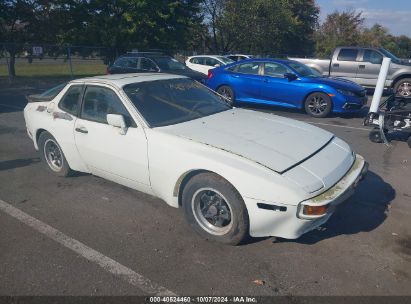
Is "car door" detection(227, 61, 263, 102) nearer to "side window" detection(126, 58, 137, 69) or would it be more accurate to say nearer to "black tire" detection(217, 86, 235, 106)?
"black tire" detection(217, 86, 235, 106)

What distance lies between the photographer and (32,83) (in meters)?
17.4

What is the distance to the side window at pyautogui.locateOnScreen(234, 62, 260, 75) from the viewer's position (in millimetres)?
10127

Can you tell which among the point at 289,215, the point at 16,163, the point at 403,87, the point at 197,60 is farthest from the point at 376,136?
the point at 197,60

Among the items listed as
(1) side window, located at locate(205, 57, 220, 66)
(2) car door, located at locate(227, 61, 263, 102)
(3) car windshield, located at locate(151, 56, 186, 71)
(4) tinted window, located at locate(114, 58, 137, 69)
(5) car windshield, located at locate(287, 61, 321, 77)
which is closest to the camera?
(5) car windshield, located at locate(287, 61, 321, 77)

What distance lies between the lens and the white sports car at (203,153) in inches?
120

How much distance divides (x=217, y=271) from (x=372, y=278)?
125 cm

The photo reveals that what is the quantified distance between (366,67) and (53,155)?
38.4 feet

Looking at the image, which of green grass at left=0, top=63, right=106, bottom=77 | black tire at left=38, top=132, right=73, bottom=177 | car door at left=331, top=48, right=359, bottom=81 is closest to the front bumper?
black tire at left=38, top=132, right=73, bottom=177

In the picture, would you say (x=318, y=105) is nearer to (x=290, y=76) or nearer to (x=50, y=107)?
(x=290, y=76)

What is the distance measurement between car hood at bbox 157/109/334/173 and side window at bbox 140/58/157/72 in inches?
363

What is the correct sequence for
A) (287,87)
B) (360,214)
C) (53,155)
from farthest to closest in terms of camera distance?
(287,87) < (53,155) < (360,214)

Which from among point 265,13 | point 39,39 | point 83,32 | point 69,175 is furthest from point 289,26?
point 69,175

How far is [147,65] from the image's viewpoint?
13219 millimetres

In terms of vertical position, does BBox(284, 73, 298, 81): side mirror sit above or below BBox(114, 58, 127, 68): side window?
above
